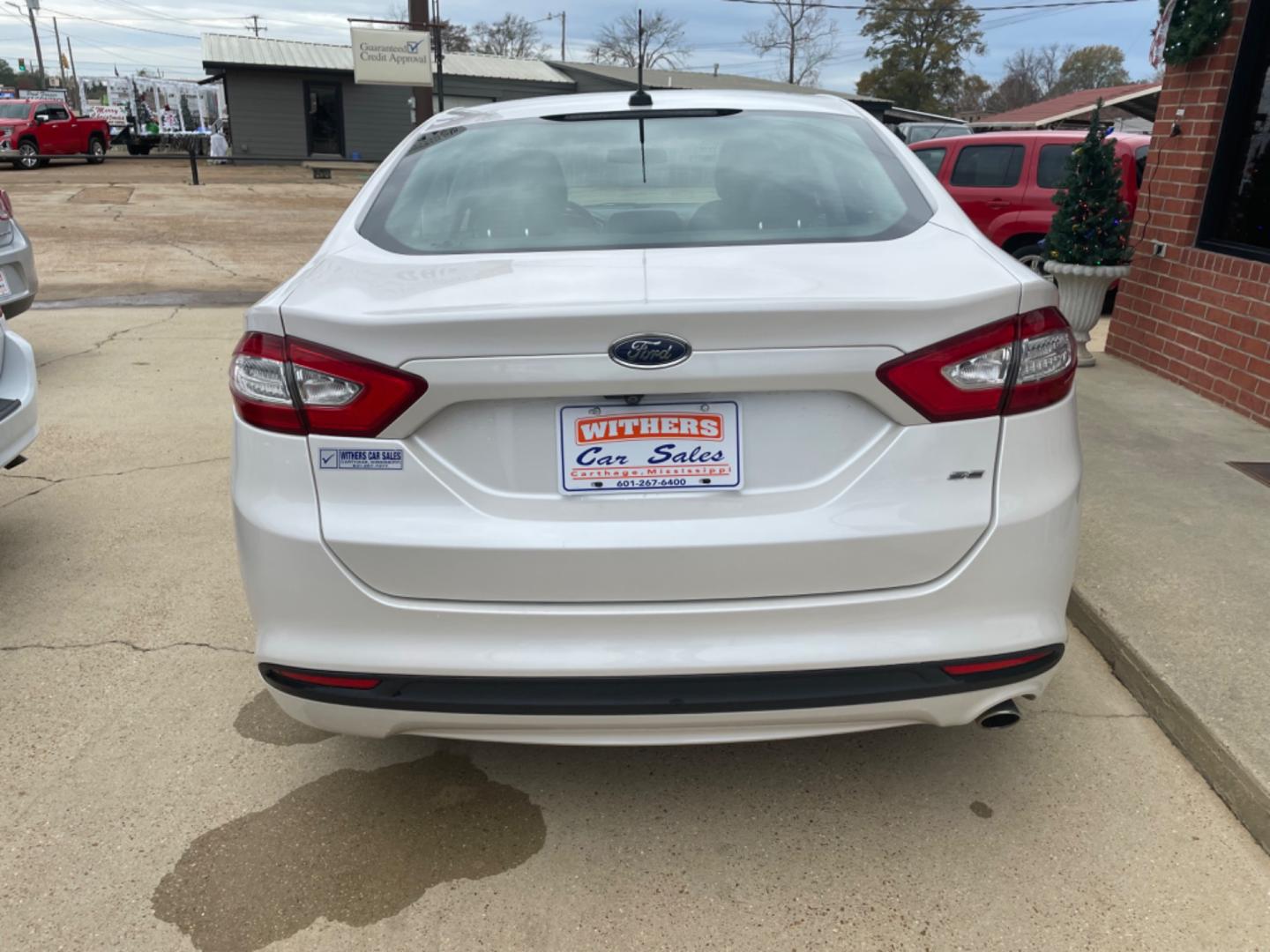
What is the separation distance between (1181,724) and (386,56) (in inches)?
1059

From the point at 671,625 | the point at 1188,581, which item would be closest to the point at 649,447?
the point at 671,625

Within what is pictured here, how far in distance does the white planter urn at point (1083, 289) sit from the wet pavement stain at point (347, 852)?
5529 millimetres

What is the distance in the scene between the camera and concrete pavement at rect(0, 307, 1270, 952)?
2053mm

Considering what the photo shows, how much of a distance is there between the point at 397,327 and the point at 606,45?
70347mm

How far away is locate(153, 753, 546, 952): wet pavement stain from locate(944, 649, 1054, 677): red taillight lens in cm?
107

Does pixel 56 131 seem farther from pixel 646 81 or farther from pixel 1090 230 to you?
pixel 1090 230

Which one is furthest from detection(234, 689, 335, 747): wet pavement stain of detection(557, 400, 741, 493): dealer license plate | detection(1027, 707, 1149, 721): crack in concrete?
detection(1027, 707, 1149, 721): crack in concrete

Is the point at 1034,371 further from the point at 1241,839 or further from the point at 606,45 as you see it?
the point at 606,45

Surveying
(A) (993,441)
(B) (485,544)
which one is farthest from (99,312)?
(A) (993,441)

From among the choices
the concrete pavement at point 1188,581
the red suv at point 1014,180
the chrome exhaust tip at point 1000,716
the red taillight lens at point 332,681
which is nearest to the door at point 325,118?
the red suv at point 1014,180

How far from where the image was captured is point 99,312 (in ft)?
28.6

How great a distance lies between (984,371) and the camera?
6.22 feet

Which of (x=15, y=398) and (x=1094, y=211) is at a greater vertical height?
(x=1094, y=211)

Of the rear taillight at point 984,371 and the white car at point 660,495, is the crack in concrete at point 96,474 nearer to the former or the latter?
the white car at point 660,495
